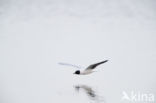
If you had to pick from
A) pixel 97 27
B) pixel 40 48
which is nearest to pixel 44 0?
pixel 97 27

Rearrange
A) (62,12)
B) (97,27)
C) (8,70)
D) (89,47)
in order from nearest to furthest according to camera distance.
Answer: (8,70) → (89,47) → (97,27) → (62,12)

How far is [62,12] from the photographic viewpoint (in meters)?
4.05

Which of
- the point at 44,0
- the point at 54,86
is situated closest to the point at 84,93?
the point at 54,86

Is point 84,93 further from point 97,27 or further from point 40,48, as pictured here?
point 97,27

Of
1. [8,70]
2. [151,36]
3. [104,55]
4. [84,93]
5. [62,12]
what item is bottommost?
[84,93]

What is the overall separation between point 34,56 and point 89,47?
19.7 inches

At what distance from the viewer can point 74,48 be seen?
3.24 meters

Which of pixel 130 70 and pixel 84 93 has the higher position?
pixel 130 70

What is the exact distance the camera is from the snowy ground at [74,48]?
2.49m

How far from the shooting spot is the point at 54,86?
2.54 m

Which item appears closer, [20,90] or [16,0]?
[20,90]

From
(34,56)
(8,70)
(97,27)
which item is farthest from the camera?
(97,27)

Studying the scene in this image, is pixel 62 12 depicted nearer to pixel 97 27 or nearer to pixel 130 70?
pixel 97 27

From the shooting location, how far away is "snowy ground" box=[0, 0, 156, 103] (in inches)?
98.0
